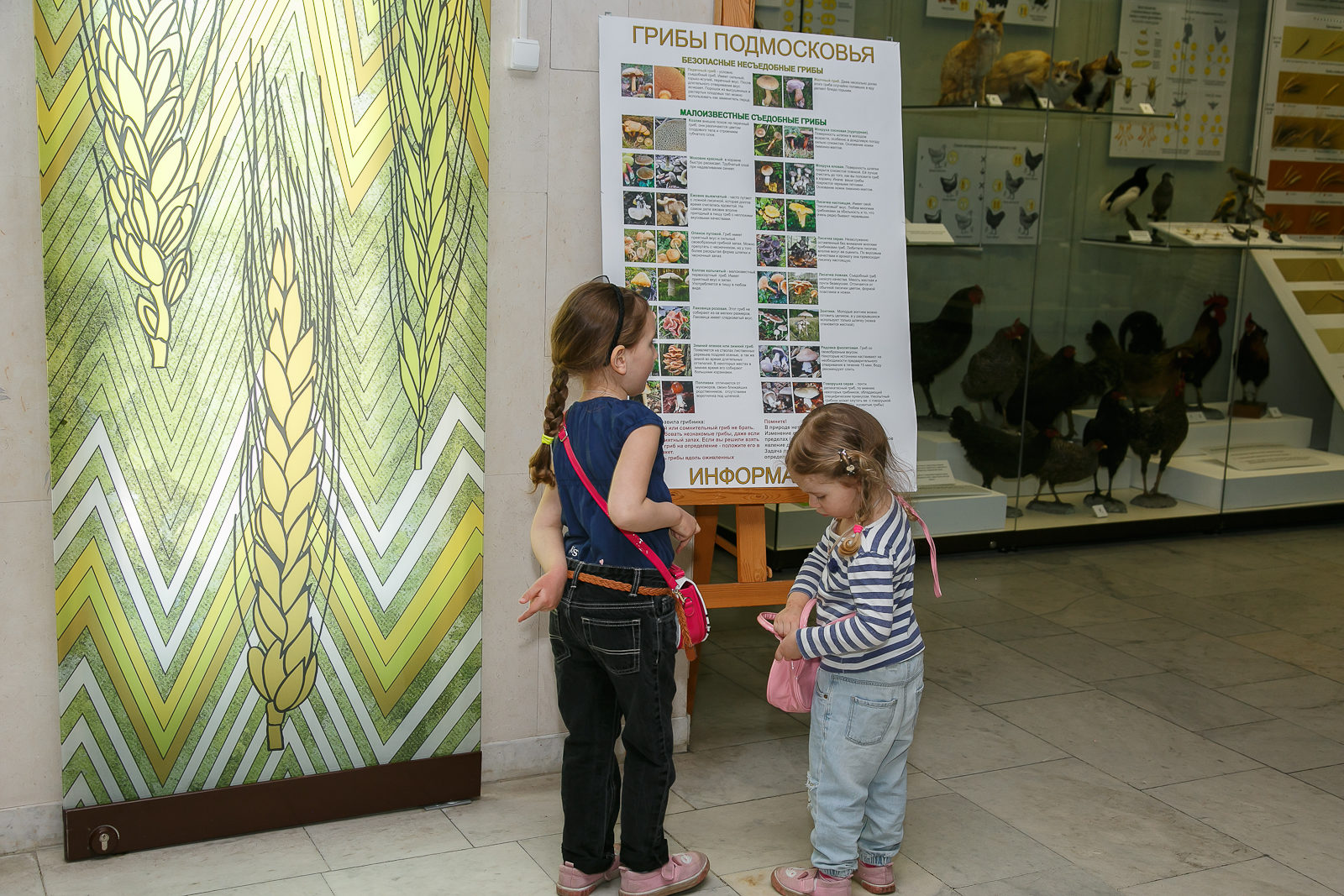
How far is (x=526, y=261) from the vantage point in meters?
3.01

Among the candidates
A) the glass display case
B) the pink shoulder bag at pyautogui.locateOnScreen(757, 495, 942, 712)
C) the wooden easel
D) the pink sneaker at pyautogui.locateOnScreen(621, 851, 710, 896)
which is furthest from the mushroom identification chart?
the glass display case

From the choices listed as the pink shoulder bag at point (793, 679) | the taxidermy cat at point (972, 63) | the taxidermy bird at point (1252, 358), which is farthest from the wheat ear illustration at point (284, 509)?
the taxidermy bird at point (1252, 358)

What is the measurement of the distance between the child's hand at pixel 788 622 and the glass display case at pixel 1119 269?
9.87 ft

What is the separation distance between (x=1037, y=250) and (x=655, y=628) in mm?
4254

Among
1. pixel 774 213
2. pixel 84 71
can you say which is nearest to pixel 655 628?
pixel 774 213

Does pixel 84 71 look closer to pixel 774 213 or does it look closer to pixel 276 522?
pixel 276 522

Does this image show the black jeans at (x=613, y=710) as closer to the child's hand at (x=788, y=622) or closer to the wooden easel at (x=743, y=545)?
the child's hand at (x=788, y=622)

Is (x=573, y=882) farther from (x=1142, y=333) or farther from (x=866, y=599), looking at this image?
(x=1142, y=333)

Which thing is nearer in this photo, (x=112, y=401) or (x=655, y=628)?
(x=655, y=628)

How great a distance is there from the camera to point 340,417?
2.84 metres

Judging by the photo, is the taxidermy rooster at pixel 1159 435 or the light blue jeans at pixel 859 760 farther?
the taxidermy rooster at pixel 1159 435

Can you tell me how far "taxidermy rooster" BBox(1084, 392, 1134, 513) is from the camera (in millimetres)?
6281

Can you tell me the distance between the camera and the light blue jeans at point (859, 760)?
97.9 inches

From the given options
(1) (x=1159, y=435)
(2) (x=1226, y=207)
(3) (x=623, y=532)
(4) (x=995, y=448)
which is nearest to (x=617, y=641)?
(3) (x=623, y=532)
